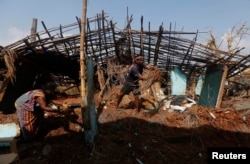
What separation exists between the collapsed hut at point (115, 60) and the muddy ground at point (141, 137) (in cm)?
112

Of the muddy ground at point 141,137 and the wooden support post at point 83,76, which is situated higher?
the wooden support post at point 83,76

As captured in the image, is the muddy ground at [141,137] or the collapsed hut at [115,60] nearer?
the muddy ground at [141,137]

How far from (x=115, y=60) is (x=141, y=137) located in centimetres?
424

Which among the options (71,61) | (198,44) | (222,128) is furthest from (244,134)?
Answer: (71,61)

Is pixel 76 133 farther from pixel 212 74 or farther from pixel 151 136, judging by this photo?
pixel 212 74

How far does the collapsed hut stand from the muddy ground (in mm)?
1125

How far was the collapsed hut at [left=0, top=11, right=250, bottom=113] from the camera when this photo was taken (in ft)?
28.6

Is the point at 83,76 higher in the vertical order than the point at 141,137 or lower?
higher

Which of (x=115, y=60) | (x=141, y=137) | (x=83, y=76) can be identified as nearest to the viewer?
(x=83, y=76)

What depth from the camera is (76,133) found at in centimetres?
676

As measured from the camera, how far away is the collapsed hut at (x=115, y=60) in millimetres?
8719

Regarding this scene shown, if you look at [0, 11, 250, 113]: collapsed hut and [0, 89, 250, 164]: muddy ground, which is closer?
[0, 89, 250, 164]: muddy ground

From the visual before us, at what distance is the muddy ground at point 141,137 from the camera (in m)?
5.95

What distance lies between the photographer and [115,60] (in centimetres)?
1059
